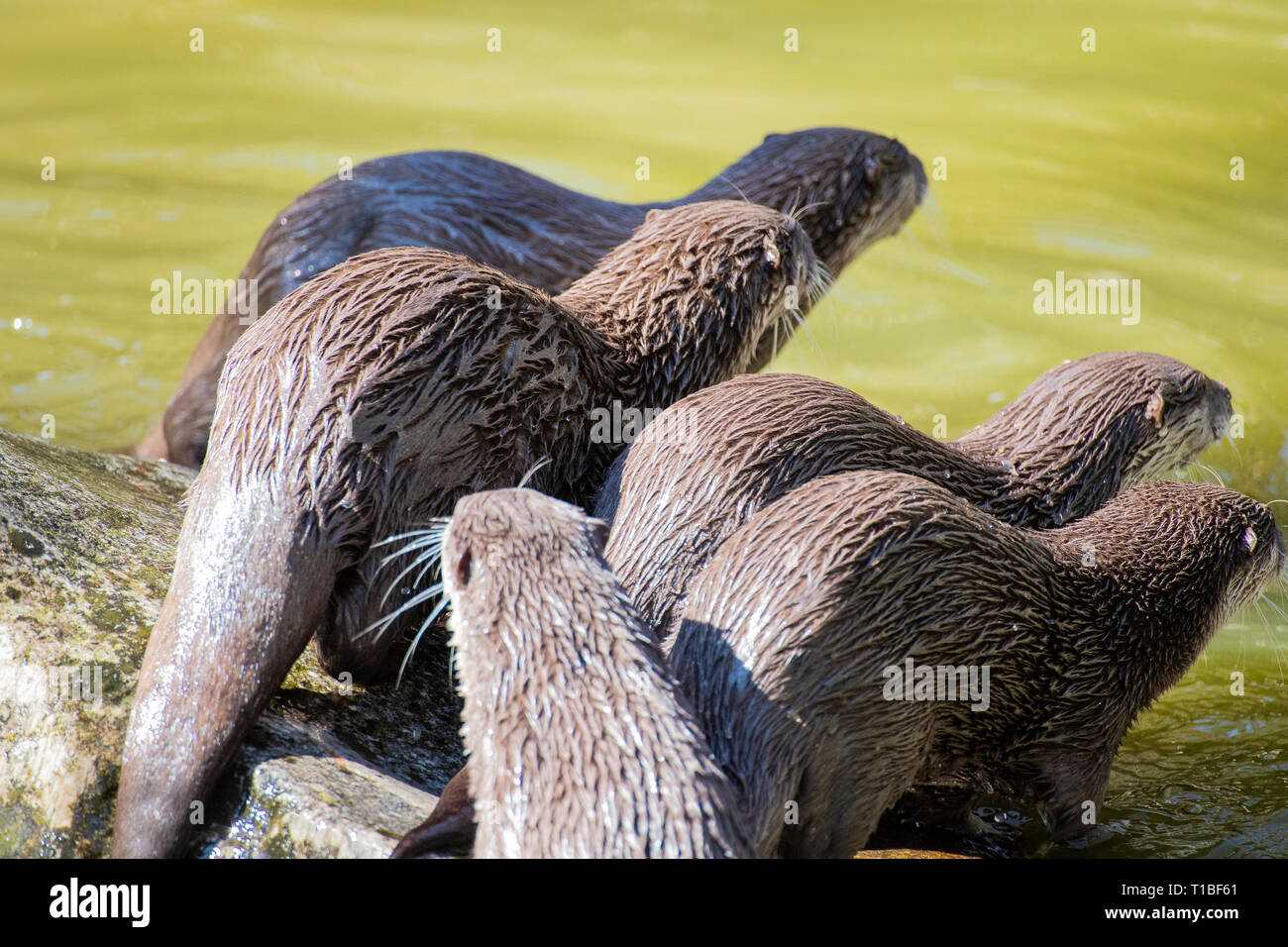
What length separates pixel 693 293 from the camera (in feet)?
11.3

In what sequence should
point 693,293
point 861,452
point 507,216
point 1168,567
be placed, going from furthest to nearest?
point 507,216 → point 693,293 → point 1168,567 → point 861,452

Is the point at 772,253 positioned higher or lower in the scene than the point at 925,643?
higher

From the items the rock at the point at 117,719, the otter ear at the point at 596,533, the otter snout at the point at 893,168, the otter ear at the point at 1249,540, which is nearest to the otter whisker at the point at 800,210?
the otter snout at the point at 893,168

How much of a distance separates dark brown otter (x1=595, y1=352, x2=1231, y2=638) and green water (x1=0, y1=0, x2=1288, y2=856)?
746mm

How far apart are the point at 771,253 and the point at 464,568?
1.58 metres

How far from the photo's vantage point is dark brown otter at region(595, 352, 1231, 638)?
2.71m

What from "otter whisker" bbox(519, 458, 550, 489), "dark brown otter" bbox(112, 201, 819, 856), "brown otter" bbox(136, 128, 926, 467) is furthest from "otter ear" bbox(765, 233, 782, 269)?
"otter whisker" bbox(519, 458, 550, 489)

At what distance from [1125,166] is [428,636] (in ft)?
16.6

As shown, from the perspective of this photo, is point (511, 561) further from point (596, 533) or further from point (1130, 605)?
point (1130, 605)

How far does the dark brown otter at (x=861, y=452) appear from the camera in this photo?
2715 mm

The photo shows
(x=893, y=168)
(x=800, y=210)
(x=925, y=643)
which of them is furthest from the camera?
(x=893, y=168)

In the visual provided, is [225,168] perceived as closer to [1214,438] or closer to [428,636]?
[428,636]

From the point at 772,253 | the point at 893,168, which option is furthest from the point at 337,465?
the point at 893,168
